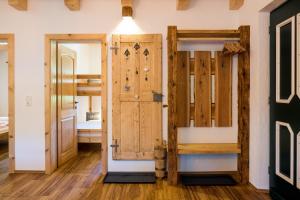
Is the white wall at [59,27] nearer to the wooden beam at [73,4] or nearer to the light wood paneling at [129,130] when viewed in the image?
the wooden beam at [73,4]

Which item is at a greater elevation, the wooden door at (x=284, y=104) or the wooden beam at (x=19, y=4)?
the wooden beam at (x=19, y=4)

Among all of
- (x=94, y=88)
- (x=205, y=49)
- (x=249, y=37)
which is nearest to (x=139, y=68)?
(x=205, y=49)

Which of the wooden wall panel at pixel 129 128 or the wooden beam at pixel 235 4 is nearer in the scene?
the wooden beam at pixel 235 4

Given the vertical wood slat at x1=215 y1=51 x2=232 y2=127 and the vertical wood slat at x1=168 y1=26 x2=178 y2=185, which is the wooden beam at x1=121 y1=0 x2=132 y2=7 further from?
the vertical wood slat at x1=215 y1=51 x2=232 y2=127

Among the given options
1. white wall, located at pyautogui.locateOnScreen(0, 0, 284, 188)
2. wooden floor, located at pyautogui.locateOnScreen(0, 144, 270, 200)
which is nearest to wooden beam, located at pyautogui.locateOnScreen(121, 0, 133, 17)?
white wall, located at pyautogui.locateOnScreen(0, 0, 284, 188)

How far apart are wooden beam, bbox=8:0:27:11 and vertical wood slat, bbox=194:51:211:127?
2644 millimetres

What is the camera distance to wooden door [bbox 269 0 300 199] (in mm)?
2311

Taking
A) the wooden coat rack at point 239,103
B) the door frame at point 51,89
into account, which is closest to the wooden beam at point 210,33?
the wooden coat rack at point 239,103

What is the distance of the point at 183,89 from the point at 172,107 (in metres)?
0.46

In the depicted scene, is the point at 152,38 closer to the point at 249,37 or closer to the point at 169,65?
the point at 169,65

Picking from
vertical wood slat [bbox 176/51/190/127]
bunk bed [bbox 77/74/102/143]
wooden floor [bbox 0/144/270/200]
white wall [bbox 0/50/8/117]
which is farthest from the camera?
white wall [bbox 0/50/8/117]

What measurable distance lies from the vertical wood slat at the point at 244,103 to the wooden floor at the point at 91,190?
290 millimetres

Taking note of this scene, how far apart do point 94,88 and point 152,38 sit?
243cm

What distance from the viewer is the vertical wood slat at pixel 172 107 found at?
3.03m
